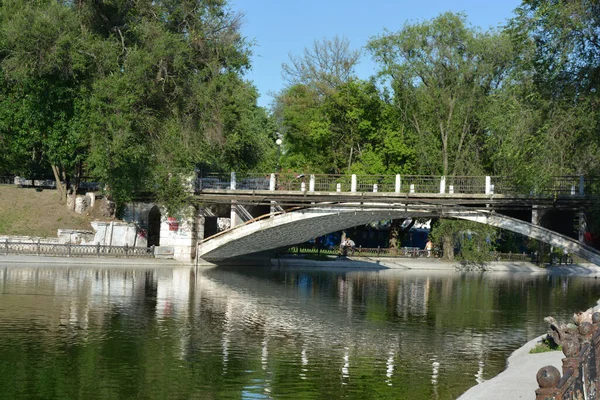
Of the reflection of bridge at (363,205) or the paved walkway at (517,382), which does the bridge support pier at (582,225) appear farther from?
the paved walkway at (517,382)

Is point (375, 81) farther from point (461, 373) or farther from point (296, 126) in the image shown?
point (461, 373)

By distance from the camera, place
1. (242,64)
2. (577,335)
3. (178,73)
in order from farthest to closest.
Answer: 1. (242,64)
2. (178,73)
3. (577,335)

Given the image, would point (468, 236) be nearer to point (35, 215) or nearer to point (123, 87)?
point (123, 87)

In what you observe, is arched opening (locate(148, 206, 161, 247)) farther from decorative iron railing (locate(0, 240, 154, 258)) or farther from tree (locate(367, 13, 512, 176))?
tree (locate(367, 13, 512, 176))

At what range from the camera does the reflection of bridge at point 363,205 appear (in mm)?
41938

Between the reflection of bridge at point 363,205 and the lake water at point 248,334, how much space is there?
4091 mm

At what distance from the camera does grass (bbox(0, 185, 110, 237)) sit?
4712cm

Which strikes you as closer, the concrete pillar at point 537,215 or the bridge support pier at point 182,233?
the concrete pillar at point 537,215

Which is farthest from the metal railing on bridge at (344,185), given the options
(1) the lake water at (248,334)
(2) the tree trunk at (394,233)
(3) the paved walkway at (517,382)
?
(3) the paved walkway at (517,382)

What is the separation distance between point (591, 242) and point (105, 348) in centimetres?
3012

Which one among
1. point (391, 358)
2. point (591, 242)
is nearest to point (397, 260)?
point (591, 242)

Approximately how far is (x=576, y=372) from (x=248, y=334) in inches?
635

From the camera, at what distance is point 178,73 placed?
152 ft

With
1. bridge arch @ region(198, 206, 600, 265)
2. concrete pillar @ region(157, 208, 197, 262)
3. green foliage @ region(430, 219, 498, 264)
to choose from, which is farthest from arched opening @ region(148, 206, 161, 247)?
green foliage @ region(430, 219, 498, 264)
